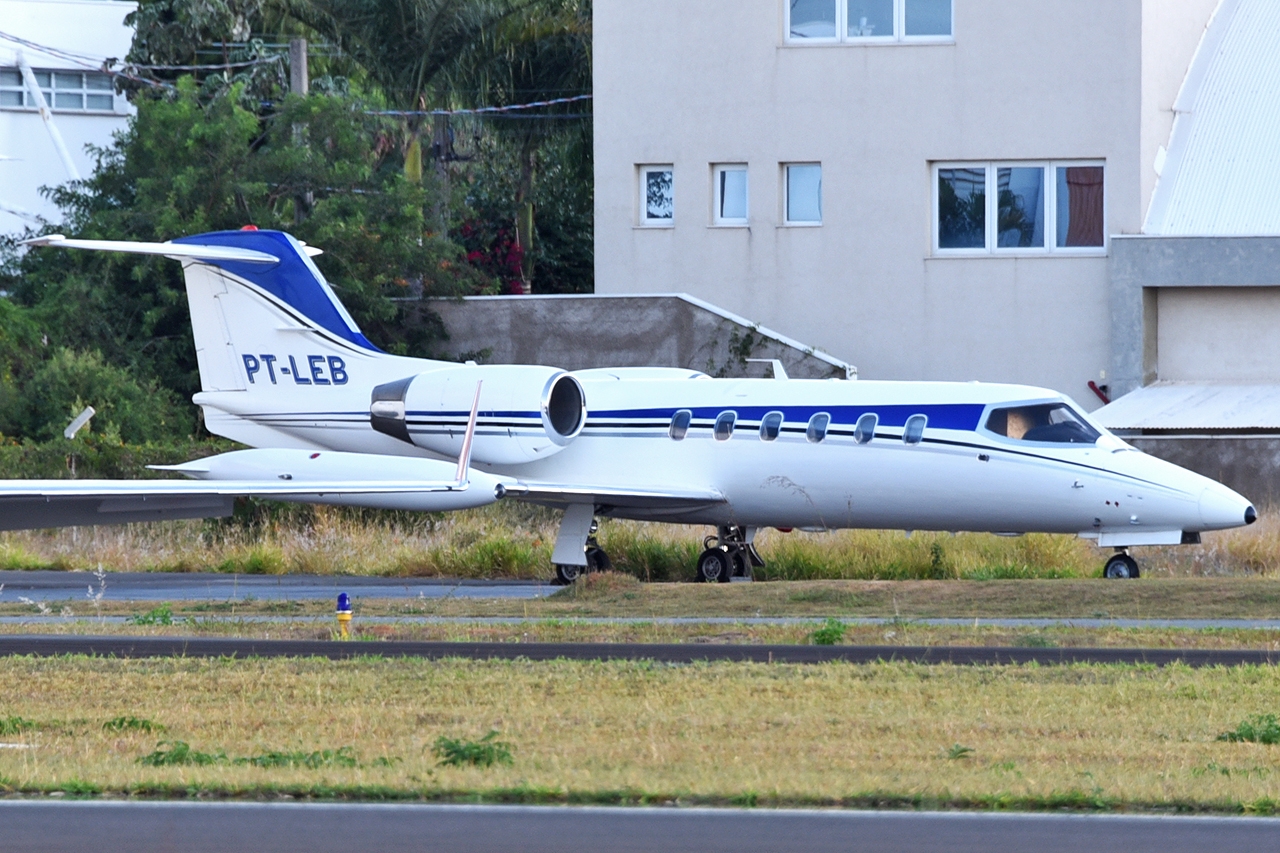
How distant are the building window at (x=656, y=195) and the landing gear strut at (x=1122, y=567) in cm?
1706

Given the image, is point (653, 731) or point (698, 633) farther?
point (698, 633)

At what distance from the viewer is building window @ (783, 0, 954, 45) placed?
3631 cm

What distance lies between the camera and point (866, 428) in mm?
23406

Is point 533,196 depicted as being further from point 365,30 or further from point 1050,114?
point 1050,114

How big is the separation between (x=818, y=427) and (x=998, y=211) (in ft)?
45.6

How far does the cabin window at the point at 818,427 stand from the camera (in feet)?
77.6

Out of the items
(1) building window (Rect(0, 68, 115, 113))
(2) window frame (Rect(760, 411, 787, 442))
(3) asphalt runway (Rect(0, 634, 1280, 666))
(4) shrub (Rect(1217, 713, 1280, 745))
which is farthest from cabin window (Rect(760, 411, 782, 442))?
(1) building window (Rect(0, 68, 115, 113))

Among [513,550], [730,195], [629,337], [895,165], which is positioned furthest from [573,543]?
[730,195]

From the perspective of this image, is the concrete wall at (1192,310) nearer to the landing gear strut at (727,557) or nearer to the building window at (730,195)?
the building window at (730,195)

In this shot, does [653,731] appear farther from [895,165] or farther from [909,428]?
[895,165]

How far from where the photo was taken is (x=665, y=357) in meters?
36.5

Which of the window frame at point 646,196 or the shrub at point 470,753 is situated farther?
the window frame at point 646,196

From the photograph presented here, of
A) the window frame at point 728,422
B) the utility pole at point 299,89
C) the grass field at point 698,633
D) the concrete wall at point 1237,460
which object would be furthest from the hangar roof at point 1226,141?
the grass field at point 698,633

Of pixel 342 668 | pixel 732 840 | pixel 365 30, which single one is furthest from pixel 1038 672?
pixel 365 30
